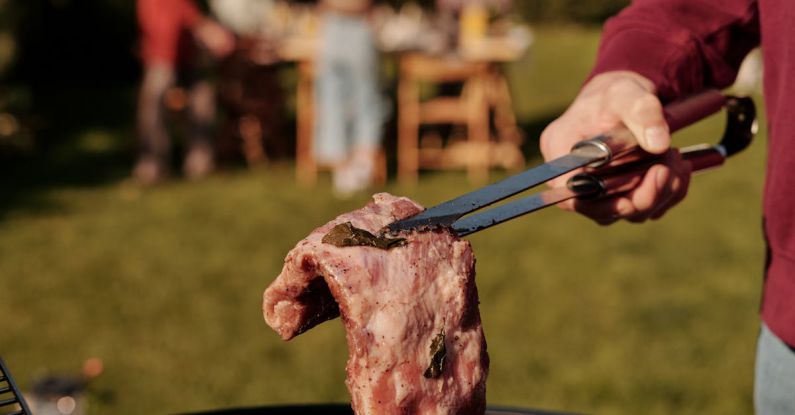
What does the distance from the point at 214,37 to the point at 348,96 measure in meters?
1.53

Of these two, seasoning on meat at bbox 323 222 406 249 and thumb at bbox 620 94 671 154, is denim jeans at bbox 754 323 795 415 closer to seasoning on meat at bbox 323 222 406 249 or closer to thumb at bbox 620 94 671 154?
thumb at bbox 620 94 671 154

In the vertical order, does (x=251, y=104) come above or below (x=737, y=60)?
below

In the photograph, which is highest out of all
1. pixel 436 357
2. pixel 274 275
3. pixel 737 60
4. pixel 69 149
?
pixel 737 60

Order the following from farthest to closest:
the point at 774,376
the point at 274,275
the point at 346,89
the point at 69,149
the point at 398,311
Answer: the point at 69,149
the point at 346,89
the point at 274,275
the point at 774,376
the point at 398,311

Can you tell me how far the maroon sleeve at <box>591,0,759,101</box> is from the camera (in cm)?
184

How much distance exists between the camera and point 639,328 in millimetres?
4922

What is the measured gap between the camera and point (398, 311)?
1304 mm

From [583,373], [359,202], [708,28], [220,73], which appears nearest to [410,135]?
[359,202]

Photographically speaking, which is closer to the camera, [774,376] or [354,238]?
[354,238]

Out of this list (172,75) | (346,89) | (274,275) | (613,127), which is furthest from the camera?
(172,75)

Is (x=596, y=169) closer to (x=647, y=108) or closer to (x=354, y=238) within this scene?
(x=647, y=108)

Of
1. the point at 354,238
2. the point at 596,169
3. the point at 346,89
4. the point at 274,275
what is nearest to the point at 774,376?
the point at 596,169

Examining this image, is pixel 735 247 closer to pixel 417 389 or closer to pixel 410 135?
pixel 410 135

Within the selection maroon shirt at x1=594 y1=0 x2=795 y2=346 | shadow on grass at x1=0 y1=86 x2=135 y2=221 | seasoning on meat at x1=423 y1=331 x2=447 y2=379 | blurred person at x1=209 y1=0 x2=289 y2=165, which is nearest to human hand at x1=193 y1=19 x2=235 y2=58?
blurred person at x1=209 y1=0 x2=289 y2=165
